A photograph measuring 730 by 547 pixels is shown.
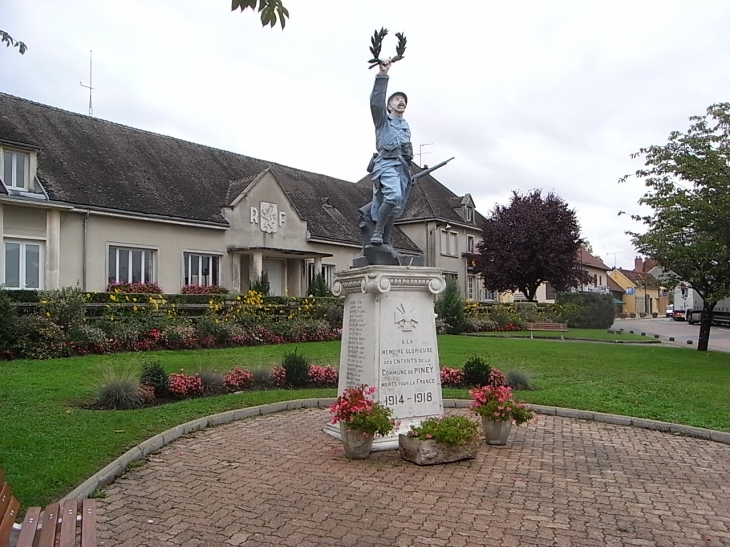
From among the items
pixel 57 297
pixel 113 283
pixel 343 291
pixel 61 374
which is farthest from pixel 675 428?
pixel 113 283

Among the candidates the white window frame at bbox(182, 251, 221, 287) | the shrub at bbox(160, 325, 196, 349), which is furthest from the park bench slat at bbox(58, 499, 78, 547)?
the white window frame at bbox(182, 251, 221, 287)

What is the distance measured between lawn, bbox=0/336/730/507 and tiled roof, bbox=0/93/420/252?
8.35 metres

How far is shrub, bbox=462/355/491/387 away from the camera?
1212 centimetres

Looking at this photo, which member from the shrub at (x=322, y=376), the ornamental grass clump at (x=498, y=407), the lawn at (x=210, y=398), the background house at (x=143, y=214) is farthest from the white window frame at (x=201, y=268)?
the ornamental grass clump at (x=498, y=407)

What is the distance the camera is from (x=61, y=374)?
12.1 m

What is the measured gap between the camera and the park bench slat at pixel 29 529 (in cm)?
379

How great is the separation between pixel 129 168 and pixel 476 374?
58.8 feet

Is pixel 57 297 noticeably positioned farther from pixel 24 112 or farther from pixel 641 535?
pixel 641 535

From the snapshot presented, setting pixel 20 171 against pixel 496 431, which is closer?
pixel 496 431

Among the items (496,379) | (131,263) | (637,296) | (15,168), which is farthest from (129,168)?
(637,296)

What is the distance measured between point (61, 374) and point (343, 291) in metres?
6.98

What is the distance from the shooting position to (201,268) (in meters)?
25.4

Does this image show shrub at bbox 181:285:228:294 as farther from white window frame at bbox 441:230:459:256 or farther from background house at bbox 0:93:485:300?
white window frame at bbox 441:230:459:256

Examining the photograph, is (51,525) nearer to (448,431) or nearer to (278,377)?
(448,431)
